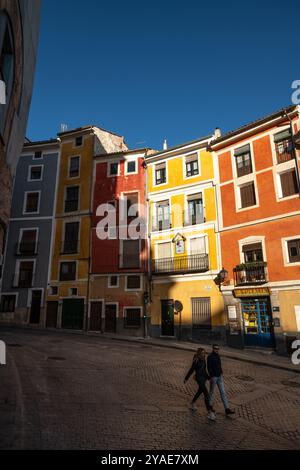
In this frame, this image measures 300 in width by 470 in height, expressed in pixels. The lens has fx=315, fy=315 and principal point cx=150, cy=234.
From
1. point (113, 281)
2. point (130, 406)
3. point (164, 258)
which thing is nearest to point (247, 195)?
point (164, 258)

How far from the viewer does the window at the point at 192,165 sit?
24812 millimetres

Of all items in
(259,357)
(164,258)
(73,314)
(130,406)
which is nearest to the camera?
(130,406)

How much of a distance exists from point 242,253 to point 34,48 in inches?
635

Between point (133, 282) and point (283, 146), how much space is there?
14503 mm

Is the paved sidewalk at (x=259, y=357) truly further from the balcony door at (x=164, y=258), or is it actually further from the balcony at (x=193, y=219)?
the balcony at (x=193, y=219)

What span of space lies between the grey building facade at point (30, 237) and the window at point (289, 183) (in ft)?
64.1

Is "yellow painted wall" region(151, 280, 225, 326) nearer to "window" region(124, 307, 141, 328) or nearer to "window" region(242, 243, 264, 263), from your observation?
"window" region(124, 307, 141, 328)

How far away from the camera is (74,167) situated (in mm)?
30297

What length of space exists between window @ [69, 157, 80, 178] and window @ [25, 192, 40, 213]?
150 inches

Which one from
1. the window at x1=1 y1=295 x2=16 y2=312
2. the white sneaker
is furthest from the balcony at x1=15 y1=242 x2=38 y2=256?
the white sneaker

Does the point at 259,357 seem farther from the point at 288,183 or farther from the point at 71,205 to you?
the point at 71,205

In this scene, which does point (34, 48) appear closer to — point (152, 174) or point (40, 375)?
point (40, 375)

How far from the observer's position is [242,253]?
67.7 feet

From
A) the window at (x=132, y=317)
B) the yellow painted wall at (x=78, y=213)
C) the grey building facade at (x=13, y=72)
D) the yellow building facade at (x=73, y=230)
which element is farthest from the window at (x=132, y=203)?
the grey building facade at (x=13, y=72)
